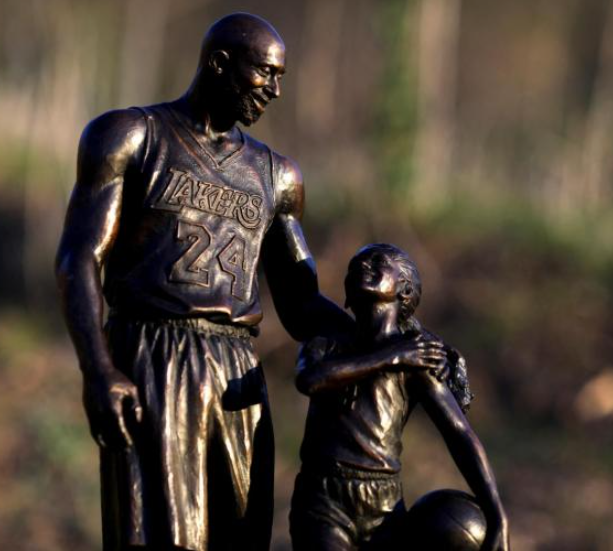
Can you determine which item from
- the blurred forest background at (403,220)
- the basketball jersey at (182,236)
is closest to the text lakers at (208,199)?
the basketball jersey at (182,236)

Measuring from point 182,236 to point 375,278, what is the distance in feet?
2.41

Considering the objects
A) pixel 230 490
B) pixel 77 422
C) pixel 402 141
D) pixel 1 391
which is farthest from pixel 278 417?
pixel 230 490

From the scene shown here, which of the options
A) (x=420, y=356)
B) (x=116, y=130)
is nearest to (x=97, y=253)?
(x=116, y=130)

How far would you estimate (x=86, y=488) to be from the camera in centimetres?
1272

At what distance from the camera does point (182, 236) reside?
5082mm

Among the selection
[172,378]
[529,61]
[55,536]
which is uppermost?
[529,61]

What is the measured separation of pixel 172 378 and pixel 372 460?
0.78 meters

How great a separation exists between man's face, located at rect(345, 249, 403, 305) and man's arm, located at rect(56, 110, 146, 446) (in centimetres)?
89

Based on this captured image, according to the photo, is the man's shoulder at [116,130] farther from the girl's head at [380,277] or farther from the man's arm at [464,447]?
the man's arm at [464,447]

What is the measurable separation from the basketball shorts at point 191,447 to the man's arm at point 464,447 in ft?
2.16

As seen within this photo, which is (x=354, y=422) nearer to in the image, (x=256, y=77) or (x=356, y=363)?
(x=356, y=363)

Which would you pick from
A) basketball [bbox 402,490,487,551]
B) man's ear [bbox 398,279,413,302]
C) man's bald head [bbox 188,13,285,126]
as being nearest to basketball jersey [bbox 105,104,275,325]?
man's bald head [bbox 188,13,285,126]

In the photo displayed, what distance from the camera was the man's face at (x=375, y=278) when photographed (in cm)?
496

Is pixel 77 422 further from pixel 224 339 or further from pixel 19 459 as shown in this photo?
pixel 224 339
